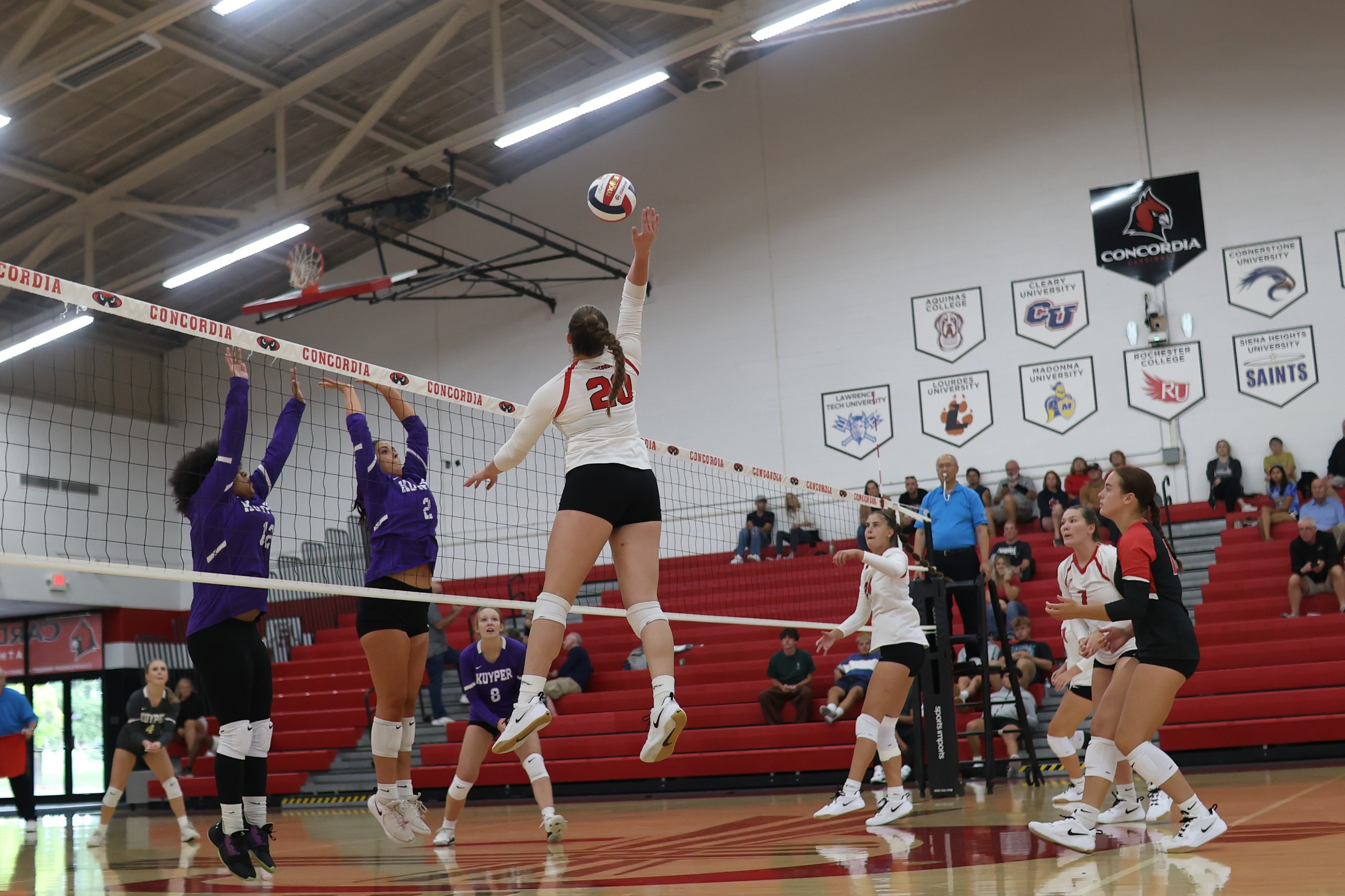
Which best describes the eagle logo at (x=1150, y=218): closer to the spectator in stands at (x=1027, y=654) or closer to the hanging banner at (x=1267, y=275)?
the hanging banner at (x=1267, y=275)

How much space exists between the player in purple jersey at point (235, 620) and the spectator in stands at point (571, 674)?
326 inches

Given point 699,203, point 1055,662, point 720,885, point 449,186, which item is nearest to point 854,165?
point 699,203

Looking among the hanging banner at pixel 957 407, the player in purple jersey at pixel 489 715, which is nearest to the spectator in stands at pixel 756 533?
the hanging banner at pixel 957 407

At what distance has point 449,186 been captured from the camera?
18.5 m

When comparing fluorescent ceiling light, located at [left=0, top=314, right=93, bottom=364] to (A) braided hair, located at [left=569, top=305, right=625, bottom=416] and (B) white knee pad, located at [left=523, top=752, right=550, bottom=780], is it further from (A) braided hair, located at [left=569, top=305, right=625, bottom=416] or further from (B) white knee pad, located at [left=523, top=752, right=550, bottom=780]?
(A) braided hair, located at [left=569, top=305, right=625, bottom=416]

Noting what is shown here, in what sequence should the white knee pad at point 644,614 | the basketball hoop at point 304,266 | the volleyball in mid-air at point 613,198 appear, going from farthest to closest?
1. the basketball hoop at point 304,266
2. the volleyball in mid-air at point 613,198
3. the white knee pad at point 644,614

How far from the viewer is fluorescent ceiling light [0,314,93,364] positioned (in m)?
19.2

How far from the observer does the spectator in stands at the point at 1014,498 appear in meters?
17.3

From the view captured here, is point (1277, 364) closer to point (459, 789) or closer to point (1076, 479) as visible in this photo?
point (1076, 479)

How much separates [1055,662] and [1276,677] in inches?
93.5

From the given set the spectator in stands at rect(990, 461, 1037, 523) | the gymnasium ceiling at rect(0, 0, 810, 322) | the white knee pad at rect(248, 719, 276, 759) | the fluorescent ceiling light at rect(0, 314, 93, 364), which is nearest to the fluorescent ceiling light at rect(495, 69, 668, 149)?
the gymnasium ceiling at rect(0, 0, 810, 322)

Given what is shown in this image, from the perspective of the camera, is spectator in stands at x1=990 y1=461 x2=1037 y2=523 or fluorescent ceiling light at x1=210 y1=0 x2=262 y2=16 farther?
spectator in stands at x1=990 y1=461 x2=1037 y2=523

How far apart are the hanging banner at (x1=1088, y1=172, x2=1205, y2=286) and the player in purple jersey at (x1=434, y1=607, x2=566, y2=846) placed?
13.6 metres

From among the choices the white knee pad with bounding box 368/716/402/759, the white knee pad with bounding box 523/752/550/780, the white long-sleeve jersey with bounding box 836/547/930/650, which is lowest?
the white knee pad with bounding box 523/752/550/780
